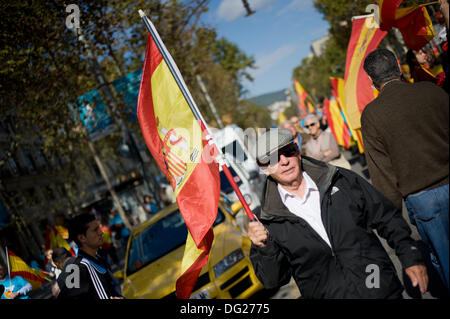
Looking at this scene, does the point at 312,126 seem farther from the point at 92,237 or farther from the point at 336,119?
the point at 336,119

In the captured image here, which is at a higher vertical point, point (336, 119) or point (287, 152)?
point (287, 152)

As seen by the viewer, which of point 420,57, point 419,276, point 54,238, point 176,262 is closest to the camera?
point 419,276

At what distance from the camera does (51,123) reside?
14.2m

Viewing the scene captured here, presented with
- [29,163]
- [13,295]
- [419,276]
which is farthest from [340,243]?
[29,163]

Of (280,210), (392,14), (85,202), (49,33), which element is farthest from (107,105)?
(85,202)

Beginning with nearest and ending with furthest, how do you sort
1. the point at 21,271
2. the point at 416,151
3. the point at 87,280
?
the point at 416,151, the point at 87,280, the point at 21,271

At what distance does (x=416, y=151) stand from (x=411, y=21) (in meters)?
2.85

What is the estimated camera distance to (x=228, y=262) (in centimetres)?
572

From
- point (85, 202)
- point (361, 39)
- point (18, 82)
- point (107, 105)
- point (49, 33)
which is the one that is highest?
point (49, 33)

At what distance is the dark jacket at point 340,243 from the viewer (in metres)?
2.55

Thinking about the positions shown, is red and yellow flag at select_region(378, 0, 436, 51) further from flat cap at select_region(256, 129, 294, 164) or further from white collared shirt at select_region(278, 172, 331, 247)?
white collared shirt at select_region(278, 172, 331, 247)
